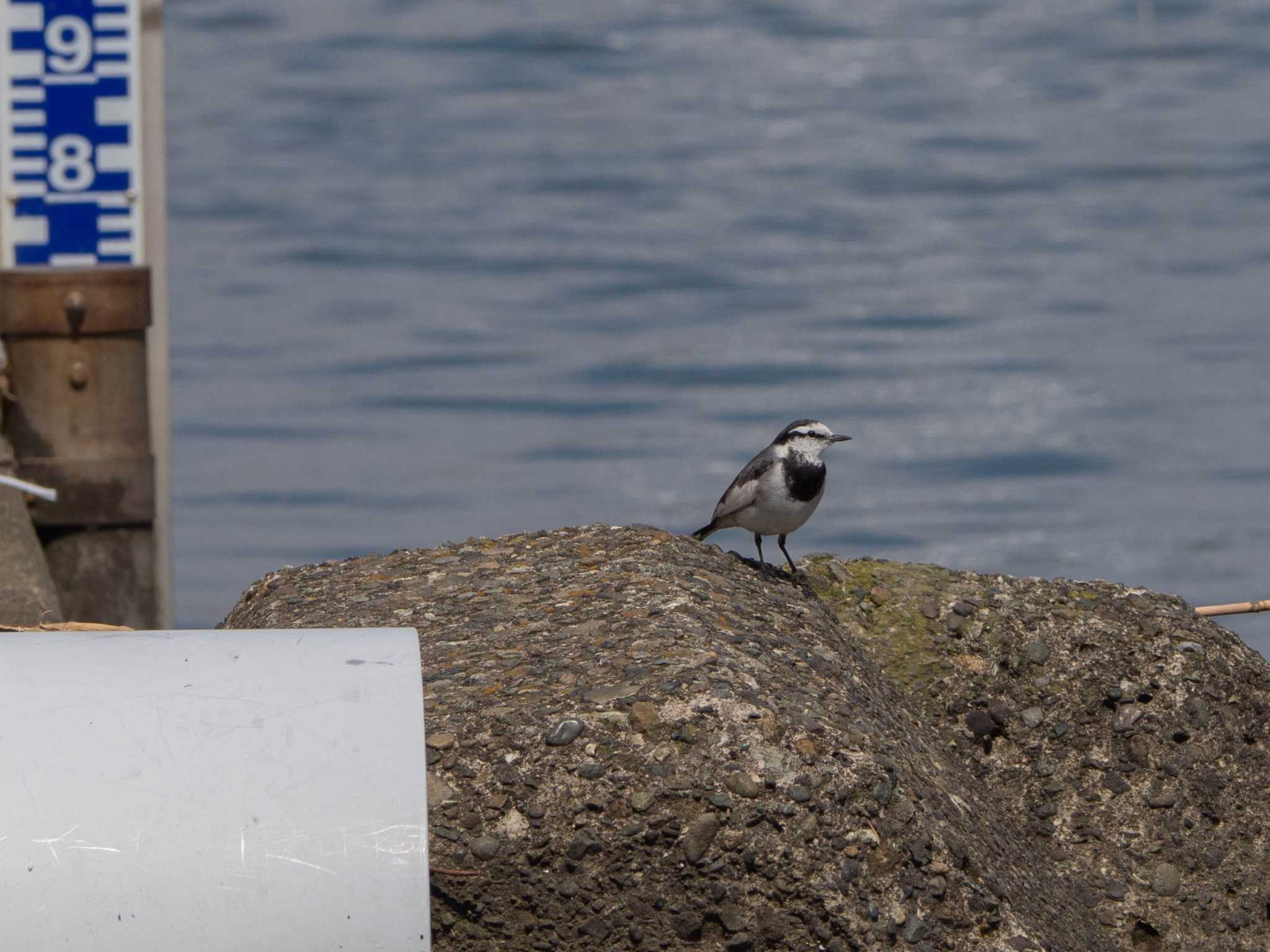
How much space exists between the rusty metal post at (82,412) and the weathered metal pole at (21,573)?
79cm

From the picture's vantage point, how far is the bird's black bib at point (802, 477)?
19.0 feet

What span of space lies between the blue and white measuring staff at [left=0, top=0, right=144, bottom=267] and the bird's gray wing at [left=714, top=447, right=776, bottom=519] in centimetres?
261

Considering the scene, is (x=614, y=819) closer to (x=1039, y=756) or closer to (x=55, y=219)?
(x=1039, y=756)

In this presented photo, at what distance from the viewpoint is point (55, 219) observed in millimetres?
7262

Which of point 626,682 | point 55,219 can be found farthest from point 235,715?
point 55,219

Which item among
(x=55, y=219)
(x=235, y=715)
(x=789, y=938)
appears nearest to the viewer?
(x=235, y=715)

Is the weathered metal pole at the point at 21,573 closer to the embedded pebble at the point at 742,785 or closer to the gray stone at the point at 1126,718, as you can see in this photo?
the embedded pebble at the point at 742,785

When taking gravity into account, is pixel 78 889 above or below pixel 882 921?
above

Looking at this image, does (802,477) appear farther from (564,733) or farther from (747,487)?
(564,733)

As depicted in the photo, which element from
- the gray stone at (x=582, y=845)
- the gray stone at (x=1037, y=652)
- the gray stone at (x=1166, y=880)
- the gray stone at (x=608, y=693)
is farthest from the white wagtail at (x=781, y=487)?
the gray stone at (x=582, y=845)

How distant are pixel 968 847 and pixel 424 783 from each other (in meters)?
1.05

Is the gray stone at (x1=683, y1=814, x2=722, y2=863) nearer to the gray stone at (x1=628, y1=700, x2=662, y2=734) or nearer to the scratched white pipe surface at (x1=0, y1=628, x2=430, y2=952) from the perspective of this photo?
the gray stone at (x1=628, y1=700, x2=662, y2=734)

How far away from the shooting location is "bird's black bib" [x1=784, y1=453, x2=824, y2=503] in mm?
5801

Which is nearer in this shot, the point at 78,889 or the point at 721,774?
the point at 78,889
